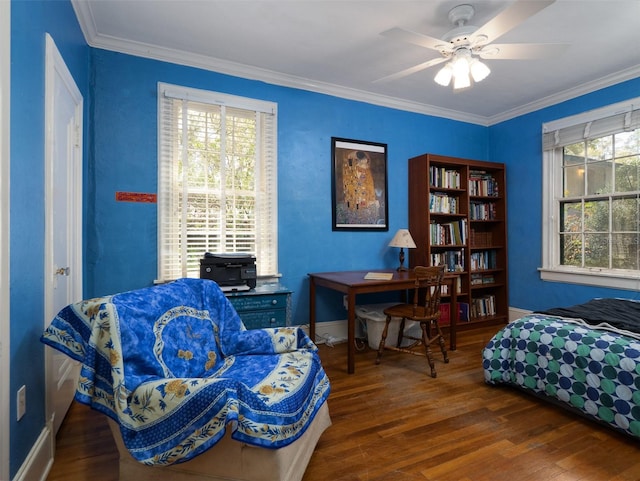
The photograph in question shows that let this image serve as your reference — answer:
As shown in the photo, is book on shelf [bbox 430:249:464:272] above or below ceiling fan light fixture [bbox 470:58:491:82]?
below

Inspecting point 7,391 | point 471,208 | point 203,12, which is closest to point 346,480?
point 7,391

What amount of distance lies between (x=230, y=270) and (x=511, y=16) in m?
2.48

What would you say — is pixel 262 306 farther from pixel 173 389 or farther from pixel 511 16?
pixel 511 16

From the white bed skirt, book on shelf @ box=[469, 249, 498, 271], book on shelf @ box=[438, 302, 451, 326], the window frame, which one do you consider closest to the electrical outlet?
the white bed skirt

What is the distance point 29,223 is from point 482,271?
14.0 feet

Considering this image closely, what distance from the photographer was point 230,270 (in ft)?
9.23

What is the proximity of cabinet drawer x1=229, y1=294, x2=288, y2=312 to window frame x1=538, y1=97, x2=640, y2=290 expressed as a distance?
122 inches

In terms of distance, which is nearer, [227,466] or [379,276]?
[227,466]

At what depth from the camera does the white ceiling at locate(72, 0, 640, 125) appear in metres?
2.37

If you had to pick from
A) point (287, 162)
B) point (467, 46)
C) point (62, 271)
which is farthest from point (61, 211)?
point (467, 46)

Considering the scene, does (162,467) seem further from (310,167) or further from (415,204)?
(415,204)

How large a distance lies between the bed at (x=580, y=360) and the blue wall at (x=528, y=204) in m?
1.36

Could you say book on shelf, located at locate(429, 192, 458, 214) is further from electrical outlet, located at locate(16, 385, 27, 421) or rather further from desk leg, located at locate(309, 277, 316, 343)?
electrical outlet, located at locate(16, 385, 27, 421)

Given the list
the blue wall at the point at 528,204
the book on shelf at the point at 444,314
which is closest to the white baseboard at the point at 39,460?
the book on shelf at the point at 444,314
